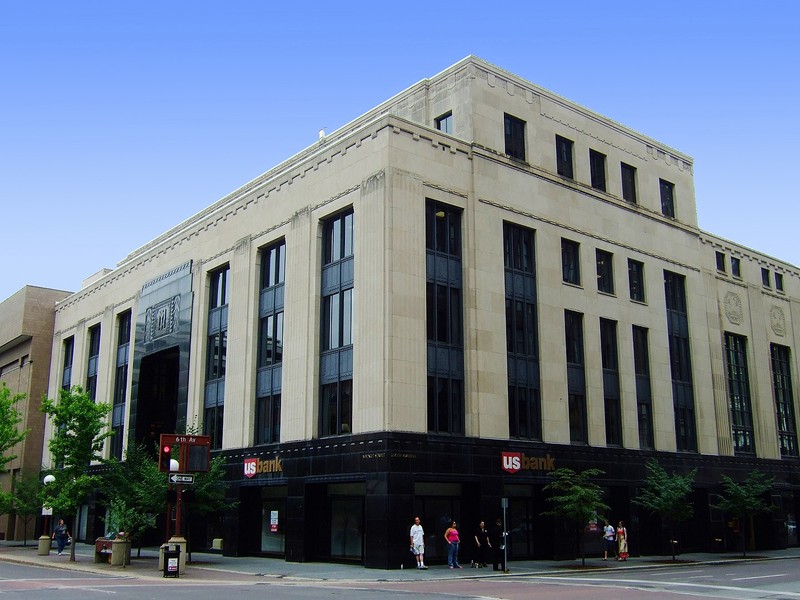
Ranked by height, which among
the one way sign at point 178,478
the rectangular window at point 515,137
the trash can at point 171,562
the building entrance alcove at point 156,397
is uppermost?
the rectangular window at point 515,137

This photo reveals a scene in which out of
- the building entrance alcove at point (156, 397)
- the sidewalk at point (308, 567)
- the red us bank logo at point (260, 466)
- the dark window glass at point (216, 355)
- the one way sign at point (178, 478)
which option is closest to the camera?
the sidewalk at point (308, 567)

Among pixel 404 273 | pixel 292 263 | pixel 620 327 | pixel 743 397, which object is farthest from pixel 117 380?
pixel 743 397

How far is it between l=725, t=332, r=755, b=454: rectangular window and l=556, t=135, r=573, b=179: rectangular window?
16.6m

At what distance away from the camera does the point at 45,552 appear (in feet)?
141

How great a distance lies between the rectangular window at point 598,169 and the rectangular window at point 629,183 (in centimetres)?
183

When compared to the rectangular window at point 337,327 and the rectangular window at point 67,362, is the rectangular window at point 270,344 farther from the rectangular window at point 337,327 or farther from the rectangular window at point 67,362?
the rectangular window at point 67,362

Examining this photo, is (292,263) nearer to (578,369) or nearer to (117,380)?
(578,369)

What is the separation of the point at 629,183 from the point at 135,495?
32.0m

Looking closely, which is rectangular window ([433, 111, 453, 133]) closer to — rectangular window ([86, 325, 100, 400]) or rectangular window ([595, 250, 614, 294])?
rectangular window ([595, 250, 614, 294])

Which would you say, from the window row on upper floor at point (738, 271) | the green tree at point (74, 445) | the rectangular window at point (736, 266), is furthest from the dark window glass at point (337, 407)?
the rectangular window at point (736, 266)

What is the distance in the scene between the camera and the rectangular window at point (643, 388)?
44.0 m

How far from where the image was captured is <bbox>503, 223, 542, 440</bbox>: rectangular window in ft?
124

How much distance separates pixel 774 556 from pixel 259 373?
28.6m

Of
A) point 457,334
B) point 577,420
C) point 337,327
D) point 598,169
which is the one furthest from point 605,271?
point 337,327
